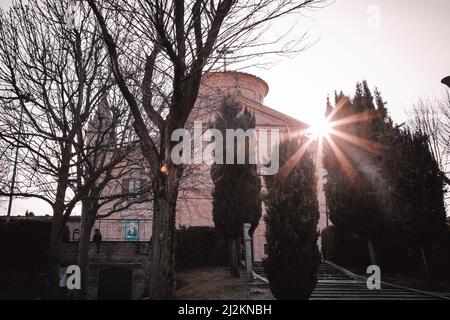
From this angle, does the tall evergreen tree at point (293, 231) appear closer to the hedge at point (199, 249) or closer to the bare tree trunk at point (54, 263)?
the bare tree trunk at point (54, 263)

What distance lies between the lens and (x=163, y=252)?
4953mm

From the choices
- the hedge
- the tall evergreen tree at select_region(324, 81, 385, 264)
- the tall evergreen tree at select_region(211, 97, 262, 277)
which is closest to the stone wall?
the hedge

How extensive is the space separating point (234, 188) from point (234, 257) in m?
3.37

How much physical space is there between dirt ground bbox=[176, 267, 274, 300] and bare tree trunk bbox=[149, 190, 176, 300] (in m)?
6.23

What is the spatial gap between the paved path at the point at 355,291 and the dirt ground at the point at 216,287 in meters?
1.92

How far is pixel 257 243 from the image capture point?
75.2 ft

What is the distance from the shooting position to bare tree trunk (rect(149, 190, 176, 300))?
484cm

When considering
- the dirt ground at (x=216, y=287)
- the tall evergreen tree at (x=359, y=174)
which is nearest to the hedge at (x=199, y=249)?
the dirt ground at (x=216, y=287)

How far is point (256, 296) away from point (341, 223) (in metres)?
8.40

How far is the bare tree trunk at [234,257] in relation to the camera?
1490 centimetres
